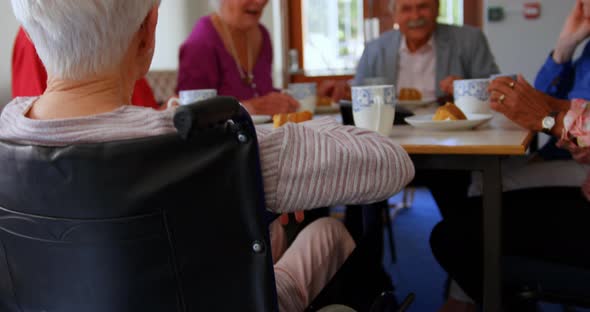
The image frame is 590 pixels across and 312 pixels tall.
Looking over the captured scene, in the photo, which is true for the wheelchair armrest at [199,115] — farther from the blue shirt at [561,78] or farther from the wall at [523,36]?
the wall at [523,36]

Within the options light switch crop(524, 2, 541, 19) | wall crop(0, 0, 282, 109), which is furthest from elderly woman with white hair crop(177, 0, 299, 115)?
light switch crop(524, 2, 541, 19)

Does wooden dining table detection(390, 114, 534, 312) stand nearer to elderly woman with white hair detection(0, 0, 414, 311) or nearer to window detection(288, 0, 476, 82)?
elderly woman with white hair detection(0, 0, 414, 311)

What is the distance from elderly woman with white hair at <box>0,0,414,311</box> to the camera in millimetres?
628

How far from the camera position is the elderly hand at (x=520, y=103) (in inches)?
44.9

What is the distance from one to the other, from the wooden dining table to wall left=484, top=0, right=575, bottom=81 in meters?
3.35

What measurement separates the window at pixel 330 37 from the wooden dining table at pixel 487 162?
12.1 feet

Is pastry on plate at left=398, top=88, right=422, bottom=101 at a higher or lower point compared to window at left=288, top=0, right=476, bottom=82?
lower

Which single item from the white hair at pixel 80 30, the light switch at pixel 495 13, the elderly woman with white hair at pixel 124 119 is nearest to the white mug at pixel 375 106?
the elderly woman with white hair at pixel 124 119

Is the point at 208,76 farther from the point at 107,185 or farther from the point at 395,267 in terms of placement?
the point at 107,185

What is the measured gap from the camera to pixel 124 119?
2.06ft

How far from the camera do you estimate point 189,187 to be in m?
0.57

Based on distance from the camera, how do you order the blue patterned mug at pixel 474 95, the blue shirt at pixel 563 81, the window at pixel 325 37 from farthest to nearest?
1. the window at pixel 325 37
2. the blue shirt at pixel 563 81
3. the blue patterned mug at pixel 474 95

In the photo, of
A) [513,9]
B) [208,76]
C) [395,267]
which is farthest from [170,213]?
[513,9]

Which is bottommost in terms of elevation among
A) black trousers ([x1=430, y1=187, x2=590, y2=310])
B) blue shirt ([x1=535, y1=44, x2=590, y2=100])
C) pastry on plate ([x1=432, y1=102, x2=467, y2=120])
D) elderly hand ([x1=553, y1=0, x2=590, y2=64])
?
black trousers ([x1=430, y1=187, x2=590, y2=310])
